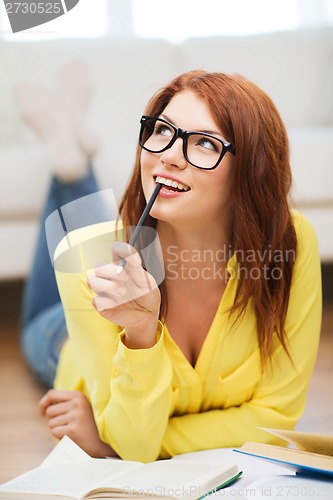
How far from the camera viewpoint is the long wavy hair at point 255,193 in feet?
3.51

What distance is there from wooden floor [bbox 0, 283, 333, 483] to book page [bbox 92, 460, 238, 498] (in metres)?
0.41

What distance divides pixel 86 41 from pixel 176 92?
5.57 ft

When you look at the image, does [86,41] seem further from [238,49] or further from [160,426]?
[160,426]

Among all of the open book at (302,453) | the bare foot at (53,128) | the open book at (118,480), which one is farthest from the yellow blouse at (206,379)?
the bare foot at (53,128)

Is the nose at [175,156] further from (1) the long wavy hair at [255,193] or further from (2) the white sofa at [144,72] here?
(2) the white sofa at [144,72]

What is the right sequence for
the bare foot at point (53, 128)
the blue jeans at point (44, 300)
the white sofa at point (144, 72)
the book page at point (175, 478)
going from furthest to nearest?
1. the white sofa at point (144, 72)
2. the bare foot at point (53, 128)
3. the blue jeans at point (44, 300)
4. the book page at point (175, 478)

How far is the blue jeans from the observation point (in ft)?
5.81

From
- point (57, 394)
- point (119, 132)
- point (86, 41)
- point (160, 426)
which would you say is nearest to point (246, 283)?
point (160, 426)

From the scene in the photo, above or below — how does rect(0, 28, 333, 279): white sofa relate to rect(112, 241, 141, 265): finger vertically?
below

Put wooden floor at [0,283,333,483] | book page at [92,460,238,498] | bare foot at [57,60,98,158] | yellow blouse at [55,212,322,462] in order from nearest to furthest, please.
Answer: book page at [92,460,238,498] → yellow blouse at [55,212,322,462] → wooden floor at [0,283,333,483] → bare foot at [57,60,98,158]

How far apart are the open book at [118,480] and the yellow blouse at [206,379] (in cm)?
11

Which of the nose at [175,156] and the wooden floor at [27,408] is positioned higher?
the nose at [175,156]

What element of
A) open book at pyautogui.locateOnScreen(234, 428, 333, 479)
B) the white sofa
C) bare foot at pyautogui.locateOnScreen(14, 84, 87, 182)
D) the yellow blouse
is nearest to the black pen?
the yellow blouse

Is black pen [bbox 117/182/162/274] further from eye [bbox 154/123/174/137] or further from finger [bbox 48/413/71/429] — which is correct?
finger [bbox 48/413/71/429]
